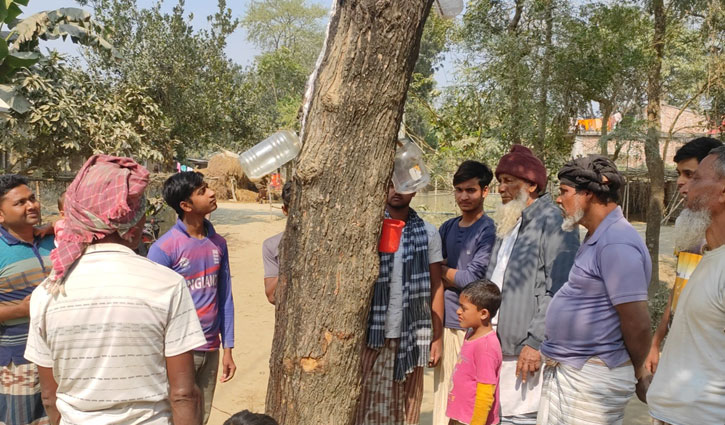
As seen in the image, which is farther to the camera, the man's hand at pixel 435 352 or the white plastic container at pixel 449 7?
the man's hand at pixel 435 352

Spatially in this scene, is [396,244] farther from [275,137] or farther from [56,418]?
[56,418]

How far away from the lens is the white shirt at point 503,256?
3381 mm

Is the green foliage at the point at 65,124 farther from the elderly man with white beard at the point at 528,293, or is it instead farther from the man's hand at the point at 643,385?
the man's hand at the point at 643,385

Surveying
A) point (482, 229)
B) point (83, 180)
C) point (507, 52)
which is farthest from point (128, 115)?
point (83, 180)

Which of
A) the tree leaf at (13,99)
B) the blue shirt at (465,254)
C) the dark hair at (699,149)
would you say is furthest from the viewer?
the tree leaf at (13,99)

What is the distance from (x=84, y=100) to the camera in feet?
36.1

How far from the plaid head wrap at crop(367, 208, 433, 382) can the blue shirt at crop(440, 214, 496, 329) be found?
0.24 metres

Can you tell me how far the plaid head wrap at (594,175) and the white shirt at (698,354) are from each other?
0.75m

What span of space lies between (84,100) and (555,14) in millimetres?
8589

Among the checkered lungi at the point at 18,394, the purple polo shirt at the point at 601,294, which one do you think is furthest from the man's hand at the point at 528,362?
the checkered lungi at the point at 18,394

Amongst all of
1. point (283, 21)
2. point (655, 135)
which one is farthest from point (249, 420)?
point (283, 21)

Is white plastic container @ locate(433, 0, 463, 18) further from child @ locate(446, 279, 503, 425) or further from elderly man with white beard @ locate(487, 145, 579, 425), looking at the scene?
child @ locate(446, 279, 503, 425)

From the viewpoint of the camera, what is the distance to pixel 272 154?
8.00 ft

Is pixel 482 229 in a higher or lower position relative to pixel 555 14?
lower
